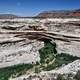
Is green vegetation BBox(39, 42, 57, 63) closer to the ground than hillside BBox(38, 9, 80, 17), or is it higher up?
closer to the ground

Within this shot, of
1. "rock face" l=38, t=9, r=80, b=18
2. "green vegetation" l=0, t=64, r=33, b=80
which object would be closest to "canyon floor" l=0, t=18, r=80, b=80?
"green vegetation" l=0, t=64, r=33, b=80

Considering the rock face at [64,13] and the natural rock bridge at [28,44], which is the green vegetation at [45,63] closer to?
the natural rock bridge at [28,44]

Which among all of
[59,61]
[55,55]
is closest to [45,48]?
[55,55]

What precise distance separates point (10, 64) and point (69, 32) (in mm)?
5166

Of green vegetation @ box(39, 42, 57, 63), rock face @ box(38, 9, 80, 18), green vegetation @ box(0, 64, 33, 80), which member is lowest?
green vegetation @ box(0, 64, 33, 80)

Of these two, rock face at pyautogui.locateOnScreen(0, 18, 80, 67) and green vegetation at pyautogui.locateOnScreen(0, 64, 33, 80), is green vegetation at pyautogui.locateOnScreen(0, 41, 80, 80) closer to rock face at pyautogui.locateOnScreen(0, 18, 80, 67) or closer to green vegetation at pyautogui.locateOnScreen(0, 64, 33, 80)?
green vegetation at pyautogui.locateOnScreen(0, 64, 33, 80)

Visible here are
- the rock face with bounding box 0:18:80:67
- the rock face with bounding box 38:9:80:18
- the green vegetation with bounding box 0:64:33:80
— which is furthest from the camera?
the rock face with bounding box 38:9:80:18

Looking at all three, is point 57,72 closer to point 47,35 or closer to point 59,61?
point 59,61

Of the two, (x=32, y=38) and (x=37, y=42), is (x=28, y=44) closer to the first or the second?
(x=32, y=38)

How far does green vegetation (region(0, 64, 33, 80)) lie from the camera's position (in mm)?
22753

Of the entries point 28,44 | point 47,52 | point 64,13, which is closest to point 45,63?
point 47,52

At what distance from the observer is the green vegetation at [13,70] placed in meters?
22.8

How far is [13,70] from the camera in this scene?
24000 mm

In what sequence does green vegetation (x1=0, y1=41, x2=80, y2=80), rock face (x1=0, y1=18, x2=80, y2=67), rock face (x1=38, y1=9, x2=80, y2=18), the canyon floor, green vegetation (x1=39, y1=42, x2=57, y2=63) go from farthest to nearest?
rock face (x1=38, y1=9, x2=80, y2=18)
rock face (x1=0, y1=18, x2=80, y2=67)
green vegetation (x1=39, y1=42, x2=57, y2=63)
the canyon floor
green vegetation (x1=0, y1=41, x2=80, y2=80)
